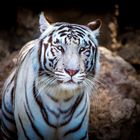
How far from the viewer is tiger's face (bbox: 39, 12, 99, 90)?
10.8ft

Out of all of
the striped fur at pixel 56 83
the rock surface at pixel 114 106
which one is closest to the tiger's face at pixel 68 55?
the striped fur at pixel 56 83

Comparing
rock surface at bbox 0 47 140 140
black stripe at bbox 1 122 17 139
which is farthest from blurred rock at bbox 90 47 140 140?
black stripe at bbox 1 122 17 139

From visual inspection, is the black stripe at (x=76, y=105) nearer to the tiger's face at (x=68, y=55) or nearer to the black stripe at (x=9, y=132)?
the tiger's face at (x=68, y=55)

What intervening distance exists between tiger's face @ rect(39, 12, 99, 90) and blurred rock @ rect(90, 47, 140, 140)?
107 centimetres

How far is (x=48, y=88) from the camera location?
349cm

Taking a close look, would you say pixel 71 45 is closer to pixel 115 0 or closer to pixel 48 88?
pixel 48 88

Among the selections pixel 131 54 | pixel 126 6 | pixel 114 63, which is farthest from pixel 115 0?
pixel 114 63

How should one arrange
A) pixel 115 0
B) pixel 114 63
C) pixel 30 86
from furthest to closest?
pixel 115 0, pixel 114 63, pixel 30 86

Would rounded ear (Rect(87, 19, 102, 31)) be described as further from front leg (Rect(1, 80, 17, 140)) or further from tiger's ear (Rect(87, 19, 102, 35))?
front leg (Rect(1, 80, 17, 140))

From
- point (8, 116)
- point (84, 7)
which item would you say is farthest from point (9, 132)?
point (84, 7)

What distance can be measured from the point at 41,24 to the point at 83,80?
47cm

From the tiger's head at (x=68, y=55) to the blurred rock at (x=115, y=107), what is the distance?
98 centimetres

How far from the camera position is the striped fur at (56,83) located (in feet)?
11.0

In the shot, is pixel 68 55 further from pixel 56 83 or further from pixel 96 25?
pixel 96 25
